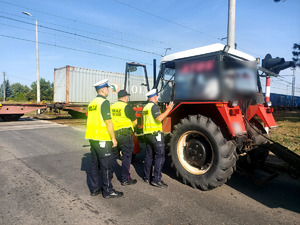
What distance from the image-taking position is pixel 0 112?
47.2 feet

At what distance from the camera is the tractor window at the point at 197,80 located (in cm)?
402

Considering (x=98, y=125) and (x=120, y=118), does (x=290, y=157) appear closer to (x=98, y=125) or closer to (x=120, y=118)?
(x=120, y=118)

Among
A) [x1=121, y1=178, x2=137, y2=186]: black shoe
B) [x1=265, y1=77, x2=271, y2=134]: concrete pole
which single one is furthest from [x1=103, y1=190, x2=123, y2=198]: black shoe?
[x1=265, y1=77, x2=271, y2=134]: concrete pole

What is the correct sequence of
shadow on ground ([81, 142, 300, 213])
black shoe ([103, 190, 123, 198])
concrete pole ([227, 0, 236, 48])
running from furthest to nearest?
concrete pole ([227, 0, 236, 48])
black shoe ([103, 190, 123, 198])
shadow on ground ([81, 142, 300, 213])

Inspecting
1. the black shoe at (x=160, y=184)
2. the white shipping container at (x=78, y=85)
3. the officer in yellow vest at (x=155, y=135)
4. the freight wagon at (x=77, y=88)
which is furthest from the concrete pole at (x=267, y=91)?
the white shipping container at (x=78, y=85)

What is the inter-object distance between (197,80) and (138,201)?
2.42 meters

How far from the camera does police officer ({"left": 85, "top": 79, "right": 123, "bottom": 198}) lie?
11.3 feet

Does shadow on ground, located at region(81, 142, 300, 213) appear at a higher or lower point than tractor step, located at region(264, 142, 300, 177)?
lower

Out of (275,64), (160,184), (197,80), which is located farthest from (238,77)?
(160,184)

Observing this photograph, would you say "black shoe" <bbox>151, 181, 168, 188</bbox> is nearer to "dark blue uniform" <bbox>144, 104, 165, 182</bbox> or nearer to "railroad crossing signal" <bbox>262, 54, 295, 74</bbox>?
"dark blue uniform" <bbox>144, 104, 165, 182</bbox>

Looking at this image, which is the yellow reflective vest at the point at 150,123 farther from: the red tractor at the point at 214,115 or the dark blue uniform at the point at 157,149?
the red tractor at the point at 214,115

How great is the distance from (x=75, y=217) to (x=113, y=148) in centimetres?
121

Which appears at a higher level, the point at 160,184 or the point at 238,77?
the point at 238,77

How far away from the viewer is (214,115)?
4117mm
